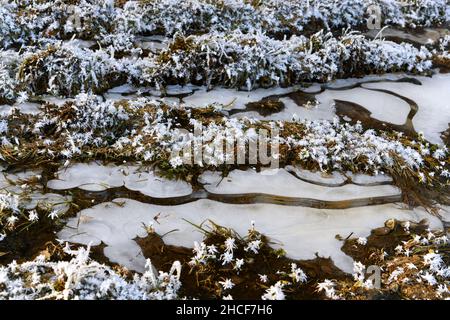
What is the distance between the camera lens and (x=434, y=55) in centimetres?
687

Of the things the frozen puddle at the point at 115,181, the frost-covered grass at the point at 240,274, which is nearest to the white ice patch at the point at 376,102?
the frost-covered grass at the point at 240,274

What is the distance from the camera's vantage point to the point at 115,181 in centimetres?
430

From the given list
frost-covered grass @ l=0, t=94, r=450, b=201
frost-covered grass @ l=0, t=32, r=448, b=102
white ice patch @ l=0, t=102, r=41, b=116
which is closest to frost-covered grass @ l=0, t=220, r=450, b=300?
frost-covered grass @ l=0, t=94, r=450, b=201

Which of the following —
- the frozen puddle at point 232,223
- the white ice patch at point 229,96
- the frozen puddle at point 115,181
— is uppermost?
the white ice patch at point 229,96

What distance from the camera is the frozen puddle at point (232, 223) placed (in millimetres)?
3773

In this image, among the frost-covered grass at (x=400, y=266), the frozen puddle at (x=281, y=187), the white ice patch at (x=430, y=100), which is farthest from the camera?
the white ice patch at (x=430, y=100)

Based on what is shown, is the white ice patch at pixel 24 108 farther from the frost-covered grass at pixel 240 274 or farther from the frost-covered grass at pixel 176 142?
the frost-covered grass at pixel 240 274

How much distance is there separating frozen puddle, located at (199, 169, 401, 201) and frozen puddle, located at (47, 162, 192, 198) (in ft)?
1.03

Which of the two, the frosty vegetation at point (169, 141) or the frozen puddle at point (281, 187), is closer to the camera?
the frozen puddle at point (281, 187)

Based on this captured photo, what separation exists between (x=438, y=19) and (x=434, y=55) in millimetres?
1393

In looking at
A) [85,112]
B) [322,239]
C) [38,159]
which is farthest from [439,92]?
[38,159]

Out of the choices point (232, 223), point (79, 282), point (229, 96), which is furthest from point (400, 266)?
point (229, 96)

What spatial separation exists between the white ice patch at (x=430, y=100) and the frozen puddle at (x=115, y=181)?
3.08 meters

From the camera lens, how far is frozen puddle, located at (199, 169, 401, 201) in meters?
4.33
